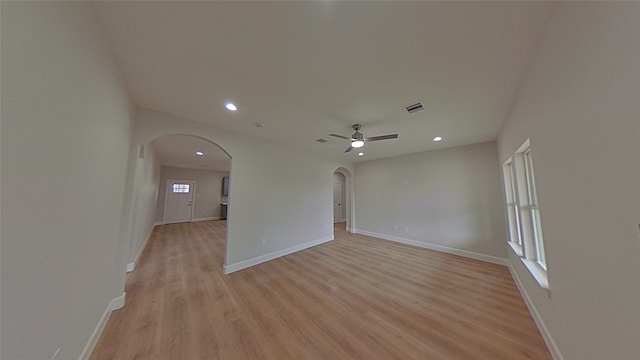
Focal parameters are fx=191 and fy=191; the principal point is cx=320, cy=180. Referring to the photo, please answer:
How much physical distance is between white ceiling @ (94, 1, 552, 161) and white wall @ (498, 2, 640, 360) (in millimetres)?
417

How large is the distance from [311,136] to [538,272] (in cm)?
360

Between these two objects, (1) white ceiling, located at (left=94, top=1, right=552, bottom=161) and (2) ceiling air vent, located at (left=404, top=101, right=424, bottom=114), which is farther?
(2) ceiling air vent, located at (left=404, top=101, right=424, bottom=114)

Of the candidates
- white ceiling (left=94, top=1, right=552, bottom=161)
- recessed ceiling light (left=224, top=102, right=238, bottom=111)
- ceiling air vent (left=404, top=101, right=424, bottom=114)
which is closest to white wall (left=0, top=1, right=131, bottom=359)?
white ceiling (left=94, top=1, right=552, bottom=161)

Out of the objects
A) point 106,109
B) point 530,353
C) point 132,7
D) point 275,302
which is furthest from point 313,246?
point 132,7

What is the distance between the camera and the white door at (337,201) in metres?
8.69

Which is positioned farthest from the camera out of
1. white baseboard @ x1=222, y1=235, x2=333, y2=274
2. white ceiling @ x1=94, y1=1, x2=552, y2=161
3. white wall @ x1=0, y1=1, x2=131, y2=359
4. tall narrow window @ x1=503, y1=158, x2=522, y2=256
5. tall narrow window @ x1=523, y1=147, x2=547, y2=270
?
white baseboard @ x1=222, y1=235, x2=333, y2=274

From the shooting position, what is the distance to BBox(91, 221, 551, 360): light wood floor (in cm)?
169

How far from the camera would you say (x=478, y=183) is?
4.09 meters

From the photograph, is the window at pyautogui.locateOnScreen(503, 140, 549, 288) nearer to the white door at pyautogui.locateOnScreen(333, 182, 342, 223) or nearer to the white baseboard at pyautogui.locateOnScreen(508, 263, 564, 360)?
the white baseboard at pyautogui.locateOnScreen(508, 263, 564, 360)

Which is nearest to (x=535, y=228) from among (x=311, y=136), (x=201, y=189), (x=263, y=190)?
(x=311, y=136)

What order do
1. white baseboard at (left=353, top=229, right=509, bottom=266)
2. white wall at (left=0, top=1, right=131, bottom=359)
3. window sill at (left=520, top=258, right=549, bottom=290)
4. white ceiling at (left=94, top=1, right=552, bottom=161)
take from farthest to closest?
white baseboard at (left=353, top=229, right=509, bottom=266) → window sill at (left=520, top=258, right=549, bottom=290) → white ceiling at (left=94, top=1, right=552, bottom=161) → white wall at (left=0, top=1, right=131, bottom=359)

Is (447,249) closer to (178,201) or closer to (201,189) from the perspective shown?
(201,189)

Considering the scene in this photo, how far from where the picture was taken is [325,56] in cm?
168

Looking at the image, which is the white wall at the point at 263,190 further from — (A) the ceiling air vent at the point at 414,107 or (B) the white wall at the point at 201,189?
(B) the white wall at the point at 201,189
